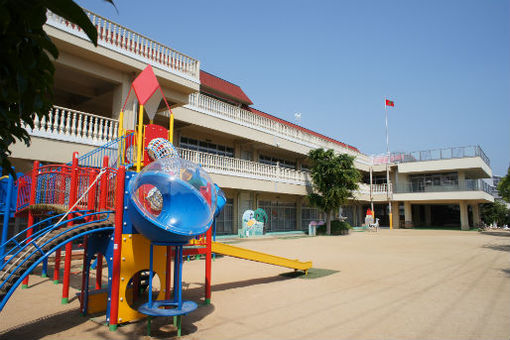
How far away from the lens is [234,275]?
906cm

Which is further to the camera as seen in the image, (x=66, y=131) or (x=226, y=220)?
(x=226, y=220)

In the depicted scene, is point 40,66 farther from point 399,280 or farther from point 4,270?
point 399,280

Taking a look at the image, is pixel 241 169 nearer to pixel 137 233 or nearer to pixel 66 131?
pixel 66 131

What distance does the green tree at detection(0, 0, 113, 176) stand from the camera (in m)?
1.64

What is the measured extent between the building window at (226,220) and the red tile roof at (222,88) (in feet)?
23.5

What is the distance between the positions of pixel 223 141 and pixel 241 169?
3.23 m

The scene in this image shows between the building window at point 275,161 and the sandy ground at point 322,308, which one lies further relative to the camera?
the building window at point 275,161

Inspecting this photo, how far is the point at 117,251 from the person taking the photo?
16.0 ft

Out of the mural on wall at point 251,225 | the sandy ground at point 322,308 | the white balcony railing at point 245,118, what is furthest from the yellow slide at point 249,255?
the mural on wall at point 251,225

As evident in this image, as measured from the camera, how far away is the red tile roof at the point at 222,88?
2155cm

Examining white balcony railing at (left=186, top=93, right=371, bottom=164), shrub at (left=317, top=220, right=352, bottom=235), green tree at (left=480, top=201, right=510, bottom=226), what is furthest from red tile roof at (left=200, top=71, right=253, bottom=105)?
green tree at (left=480, top=201, right=510, bottom=226)

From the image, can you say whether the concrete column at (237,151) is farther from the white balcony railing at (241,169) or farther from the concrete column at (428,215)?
the concrete column at (428,215)

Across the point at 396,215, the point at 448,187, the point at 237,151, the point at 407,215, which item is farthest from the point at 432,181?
the point at 237,151

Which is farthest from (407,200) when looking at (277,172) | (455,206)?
(277,172)
